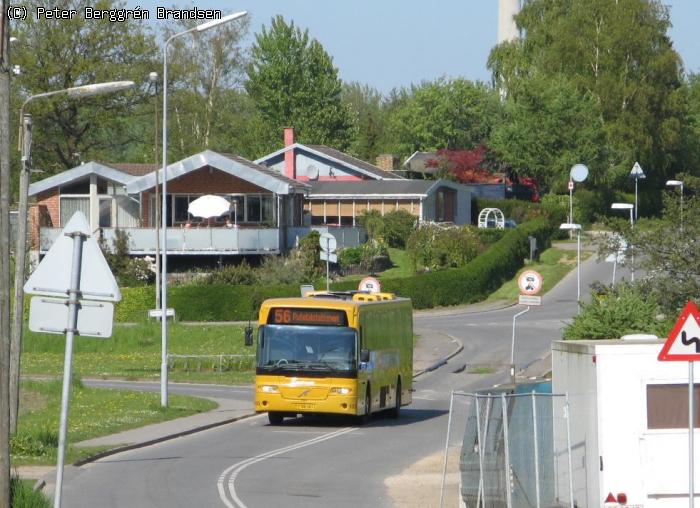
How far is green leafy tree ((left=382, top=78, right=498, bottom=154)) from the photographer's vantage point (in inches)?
4422

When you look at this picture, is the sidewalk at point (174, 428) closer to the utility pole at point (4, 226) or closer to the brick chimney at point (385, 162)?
the utility pole at point (4, 226)

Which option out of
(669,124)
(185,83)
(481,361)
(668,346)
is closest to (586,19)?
(669,124)

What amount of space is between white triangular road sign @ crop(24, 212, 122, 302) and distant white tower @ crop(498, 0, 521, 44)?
101192mm

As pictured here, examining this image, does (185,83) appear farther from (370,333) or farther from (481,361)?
(370,333)

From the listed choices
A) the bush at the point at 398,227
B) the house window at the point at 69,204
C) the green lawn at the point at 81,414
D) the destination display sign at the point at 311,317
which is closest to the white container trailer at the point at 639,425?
the green lawn at the point at 81,414

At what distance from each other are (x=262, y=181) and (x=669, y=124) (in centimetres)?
3837

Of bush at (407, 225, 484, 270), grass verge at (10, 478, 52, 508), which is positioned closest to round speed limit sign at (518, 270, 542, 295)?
bush at (407, 225, 484, 270)

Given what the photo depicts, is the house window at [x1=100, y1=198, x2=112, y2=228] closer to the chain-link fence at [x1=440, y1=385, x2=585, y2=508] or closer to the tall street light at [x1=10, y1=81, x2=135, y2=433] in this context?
the tall street light at [x1=10, y1=81, x2=135, y2=433]

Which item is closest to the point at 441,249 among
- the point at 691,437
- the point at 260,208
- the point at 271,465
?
the point at 260,208

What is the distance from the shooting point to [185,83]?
312 feet

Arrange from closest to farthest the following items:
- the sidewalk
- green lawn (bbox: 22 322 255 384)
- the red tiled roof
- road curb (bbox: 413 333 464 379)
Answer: the sidewalk → road curb (bbox: 413 333 464 379) → green lawn (bbox: 22 322 255 384) → the red tiled roof

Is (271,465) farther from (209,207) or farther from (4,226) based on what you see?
(209,207)

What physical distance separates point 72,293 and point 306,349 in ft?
57.2

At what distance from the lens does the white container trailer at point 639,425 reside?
47.9 ft
